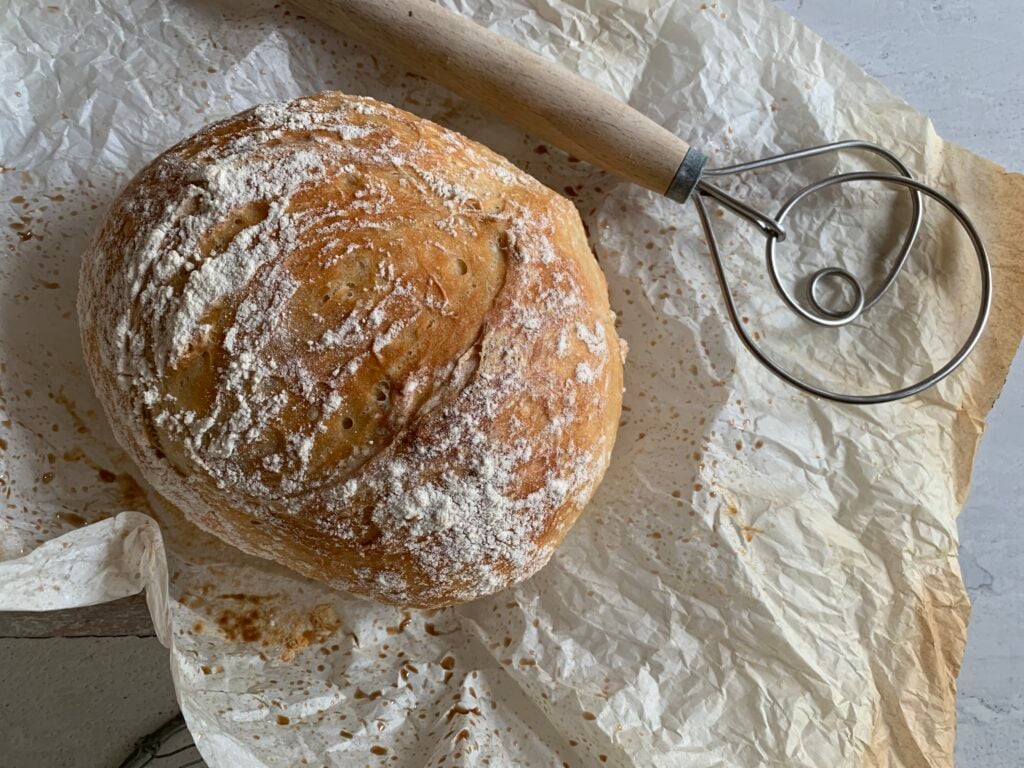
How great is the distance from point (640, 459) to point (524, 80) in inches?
25.1

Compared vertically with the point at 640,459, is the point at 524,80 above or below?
above

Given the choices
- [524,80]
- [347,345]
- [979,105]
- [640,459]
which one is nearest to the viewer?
[347,345]

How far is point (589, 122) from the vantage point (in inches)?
49.6

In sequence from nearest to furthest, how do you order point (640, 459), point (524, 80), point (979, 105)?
point (524, 80) → point (640, 459) → point (979, 105)

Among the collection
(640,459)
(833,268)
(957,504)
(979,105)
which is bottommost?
(640,459)

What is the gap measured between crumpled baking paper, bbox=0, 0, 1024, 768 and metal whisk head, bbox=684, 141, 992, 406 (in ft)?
0.13

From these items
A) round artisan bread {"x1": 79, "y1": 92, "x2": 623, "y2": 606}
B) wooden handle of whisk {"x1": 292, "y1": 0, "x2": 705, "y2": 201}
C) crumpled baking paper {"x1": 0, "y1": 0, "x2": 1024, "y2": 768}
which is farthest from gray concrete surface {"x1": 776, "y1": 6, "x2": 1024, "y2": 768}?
round artisan bread {"x1": 79, "y1": 92, "x2": 623, "y2": 606}

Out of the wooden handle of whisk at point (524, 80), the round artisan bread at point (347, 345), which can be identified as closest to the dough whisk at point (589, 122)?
the wooden handle of whisk at point (524, 80)

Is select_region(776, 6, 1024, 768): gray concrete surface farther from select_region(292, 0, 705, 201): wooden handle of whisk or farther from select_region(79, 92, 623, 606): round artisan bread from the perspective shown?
select_region(79, 92, 623, 606): round artisan bread

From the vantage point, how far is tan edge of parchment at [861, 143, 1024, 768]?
3.98ft

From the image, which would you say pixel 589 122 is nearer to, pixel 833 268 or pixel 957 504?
pixel 833 268

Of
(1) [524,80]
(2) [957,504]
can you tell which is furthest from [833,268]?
(1) [524,80]

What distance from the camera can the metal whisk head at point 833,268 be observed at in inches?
49.9

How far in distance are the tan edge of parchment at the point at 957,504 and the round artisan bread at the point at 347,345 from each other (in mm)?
615
